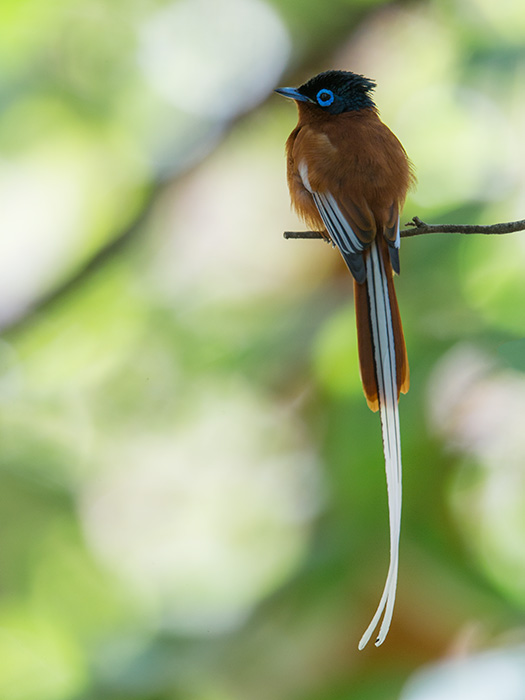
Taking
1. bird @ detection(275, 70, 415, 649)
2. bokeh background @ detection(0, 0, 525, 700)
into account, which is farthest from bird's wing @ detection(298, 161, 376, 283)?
bokeh background @ detection(0, 0, 525, 700)

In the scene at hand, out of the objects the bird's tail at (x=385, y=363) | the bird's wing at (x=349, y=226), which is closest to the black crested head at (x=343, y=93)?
the bird's wing at (x=349, y=226)

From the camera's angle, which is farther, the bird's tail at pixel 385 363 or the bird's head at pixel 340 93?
the bird's head at pixel 340 93

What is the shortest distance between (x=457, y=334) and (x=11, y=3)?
1506 mm

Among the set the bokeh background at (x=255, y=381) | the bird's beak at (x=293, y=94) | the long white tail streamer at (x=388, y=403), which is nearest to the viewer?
the long white tail streamer at (x=388, y=403)

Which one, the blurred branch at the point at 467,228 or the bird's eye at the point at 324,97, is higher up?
the bird's eye at the point at 324,97

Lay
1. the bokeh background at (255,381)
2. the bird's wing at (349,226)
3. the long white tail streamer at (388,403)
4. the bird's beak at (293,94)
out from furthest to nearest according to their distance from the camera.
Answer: the bokeh background at (255,381)
the bird's beak at (293,94)
the bird's wing at (349,226)
the long white tail streamer at (388,403)

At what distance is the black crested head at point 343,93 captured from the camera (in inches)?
36.5

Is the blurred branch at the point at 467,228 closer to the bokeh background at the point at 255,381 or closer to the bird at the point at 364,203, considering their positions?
the bird at the point at 364,203

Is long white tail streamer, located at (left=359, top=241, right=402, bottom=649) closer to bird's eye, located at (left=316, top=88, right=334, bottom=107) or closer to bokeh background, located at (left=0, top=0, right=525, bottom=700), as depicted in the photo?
bird's eye, located at (left=316, top=88, right=334, bottom=107)

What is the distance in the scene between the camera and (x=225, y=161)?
7.35 feet

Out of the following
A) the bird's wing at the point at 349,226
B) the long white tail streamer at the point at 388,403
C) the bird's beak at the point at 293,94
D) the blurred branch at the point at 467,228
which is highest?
the bird's beak at the point at 293,94

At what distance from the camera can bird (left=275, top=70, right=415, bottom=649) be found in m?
0.71

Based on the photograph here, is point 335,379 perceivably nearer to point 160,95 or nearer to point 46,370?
point 46,370

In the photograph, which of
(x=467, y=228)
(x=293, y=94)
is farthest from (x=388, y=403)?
(x=293, y=94)
